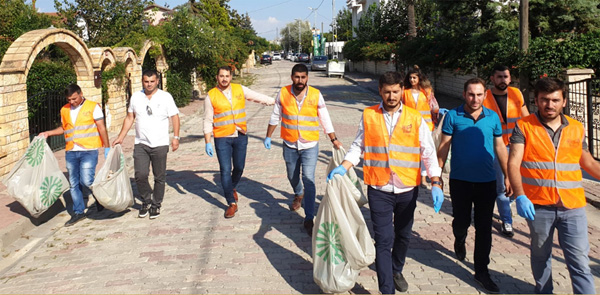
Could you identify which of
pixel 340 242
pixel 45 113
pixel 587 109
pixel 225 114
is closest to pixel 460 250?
pixel 340 242

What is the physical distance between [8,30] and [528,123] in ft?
57.8

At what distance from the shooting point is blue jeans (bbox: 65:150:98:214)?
6.38m

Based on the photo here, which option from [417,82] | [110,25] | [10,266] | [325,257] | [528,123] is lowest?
[10,266]

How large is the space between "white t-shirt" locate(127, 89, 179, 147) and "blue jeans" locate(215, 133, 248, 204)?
66 centimetres

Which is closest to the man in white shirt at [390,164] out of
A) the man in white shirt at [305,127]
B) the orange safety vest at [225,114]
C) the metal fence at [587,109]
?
the man in white shirt at [305,127]

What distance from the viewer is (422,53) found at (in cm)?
1986

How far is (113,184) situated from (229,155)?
135cm

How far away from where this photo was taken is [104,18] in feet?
67.4

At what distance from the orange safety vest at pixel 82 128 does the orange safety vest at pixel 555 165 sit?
482 cm

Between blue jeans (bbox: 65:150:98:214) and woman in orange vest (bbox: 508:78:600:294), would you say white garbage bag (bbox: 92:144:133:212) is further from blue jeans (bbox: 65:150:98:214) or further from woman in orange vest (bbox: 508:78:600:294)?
woman in orange vest (bbox: 508:78:600:294)

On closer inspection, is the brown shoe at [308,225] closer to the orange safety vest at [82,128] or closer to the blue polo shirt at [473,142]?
the blue polo shirt at [473,142]

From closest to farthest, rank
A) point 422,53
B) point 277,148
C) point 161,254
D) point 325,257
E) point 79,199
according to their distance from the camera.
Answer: point 325,257 → point 161,254 → point 79,199 → point 277,148 → point 422,53

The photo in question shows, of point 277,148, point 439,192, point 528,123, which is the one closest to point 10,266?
point 439,192

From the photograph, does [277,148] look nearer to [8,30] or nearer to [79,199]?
[79,199]
